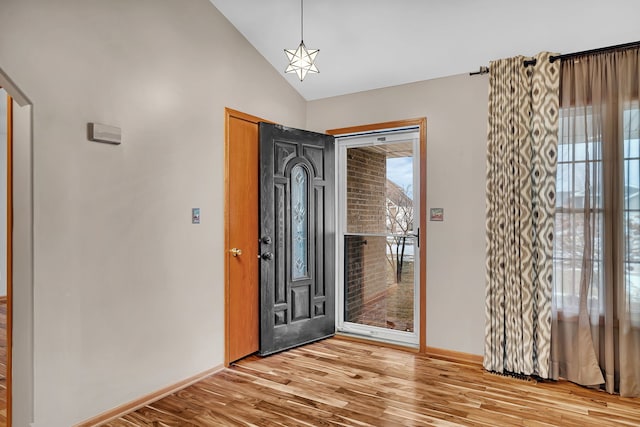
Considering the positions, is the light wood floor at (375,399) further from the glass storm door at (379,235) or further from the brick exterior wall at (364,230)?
the brick exterior wall at (364,230)

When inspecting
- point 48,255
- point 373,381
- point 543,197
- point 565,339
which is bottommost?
point 373,381

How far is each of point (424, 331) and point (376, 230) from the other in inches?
42.6

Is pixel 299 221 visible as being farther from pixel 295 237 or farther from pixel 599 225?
pixel 599 225

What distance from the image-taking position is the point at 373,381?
3129mm

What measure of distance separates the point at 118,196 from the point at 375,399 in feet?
7.09

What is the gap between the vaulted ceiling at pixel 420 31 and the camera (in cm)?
286

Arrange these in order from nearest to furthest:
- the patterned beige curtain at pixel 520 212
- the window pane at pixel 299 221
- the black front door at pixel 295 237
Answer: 1. the patterned beige curtain at pixel 520 212
2. the black front door at pixel 295 237
3. the window pane at pixel 299 221

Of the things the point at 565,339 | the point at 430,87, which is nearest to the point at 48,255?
the point at 430,87

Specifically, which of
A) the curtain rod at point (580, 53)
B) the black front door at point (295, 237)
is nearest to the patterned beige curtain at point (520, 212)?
the curtain rod at point (580, 53)

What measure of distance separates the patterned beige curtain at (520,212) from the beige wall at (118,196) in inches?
85.4

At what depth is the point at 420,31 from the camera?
327 cm

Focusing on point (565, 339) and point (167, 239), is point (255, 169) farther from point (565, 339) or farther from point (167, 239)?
point (565, 339)

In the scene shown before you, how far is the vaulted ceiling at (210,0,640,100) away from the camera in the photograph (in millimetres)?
2859

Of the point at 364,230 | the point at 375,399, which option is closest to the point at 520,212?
the point at 364,230
